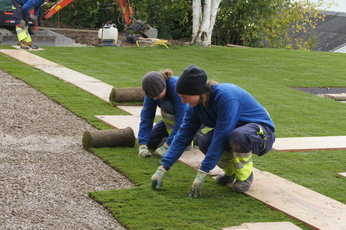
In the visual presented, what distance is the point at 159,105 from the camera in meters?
7.20

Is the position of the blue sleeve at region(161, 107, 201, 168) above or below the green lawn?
above

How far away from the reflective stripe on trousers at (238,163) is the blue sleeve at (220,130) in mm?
251

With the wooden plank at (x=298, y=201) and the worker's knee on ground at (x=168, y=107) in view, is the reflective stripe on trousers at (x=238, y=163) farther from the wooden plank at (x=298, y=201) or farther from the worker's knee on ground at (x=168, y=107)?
the worker's knee on ground at (x=168, y=107)

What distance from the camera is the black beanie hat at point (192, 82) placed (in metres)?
5.47

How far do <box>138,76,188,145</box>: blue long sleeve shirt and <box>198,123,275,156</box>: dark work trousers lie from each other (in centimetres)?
85

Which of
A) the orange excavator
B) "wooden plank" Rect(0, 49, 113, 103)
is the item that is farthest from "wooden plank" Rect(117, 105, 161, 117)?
the orange excavator

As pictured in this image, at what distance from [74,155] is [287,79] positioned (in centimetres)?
855

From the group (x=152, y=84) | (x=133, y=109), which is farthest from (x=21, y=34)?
(x=152, y=84)

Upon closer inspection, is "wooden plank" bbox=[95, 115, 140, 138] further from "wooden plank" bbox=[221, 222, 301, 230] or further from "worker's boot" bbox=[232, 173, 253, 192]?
"wooden plank" bbox=[221, 222, 301, 230]

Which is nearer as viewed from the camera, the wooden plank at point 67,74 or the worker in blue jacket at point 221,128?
the worker in blue jacket at point 221,128

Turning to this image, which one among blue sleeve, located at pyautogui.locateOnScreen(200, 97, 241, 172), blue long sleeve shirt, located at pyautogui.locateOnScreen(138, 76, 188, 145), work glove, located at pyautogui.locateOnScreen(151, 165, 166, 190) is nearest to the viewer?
blue sleeve, located at pyautogui.locateOnScreen(200, 97, 241, 172)

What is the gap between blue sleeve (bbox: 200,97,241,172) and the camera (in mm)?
5652

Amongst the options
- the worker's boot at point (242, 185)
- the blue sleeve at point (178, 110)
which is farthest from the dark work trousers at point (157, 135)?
the worker's boot at point (242, 185)

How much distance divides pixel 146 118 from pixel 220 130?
164 cm
